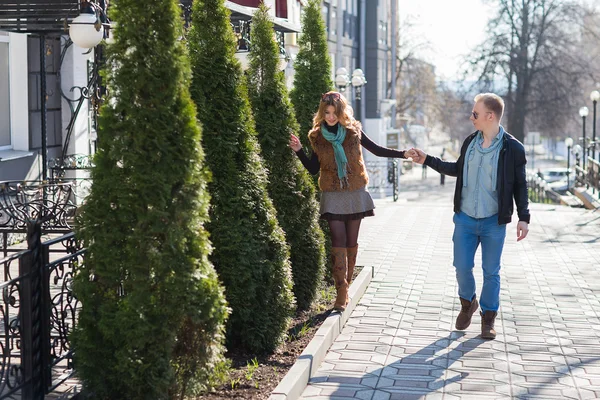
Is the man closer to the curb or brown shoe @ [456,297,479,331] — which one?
brown shoe @ [456,297,479,331]

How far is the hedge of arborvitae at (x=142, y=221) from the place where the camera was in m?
4.52

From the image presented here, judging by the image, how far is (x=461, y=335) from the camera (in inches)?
282

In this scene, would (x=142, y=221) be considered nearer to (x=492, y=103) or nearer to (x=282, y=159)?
(x=282, y=159)

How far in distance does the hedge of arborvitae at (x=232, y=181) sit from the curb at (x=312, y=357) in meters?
0.32

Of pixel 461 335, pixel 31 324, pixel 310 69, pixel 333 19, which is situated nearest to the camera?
pixel 31 324

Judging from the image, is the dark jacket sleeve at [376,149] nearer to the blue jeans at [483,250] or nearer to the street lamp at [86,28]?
the blue jeans at [483,250]

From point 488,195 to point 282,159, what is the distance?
165 centimetres

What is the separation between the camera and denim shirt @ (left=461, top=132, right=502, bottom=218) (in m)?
6.85

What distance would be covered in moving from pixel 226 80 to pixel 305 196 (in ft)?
5.68

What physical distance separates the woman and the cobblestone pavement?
0.66 meters

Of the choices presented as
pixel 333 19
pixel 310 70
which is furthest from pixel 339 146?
pixel 333 19

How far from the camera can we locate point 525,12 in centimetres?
4262

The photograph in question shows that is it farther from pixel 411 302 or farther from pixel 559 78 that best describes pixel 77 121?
pixel 559 78

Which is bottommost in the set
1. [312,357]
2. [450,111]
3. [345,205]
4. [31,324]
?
[312,357]
